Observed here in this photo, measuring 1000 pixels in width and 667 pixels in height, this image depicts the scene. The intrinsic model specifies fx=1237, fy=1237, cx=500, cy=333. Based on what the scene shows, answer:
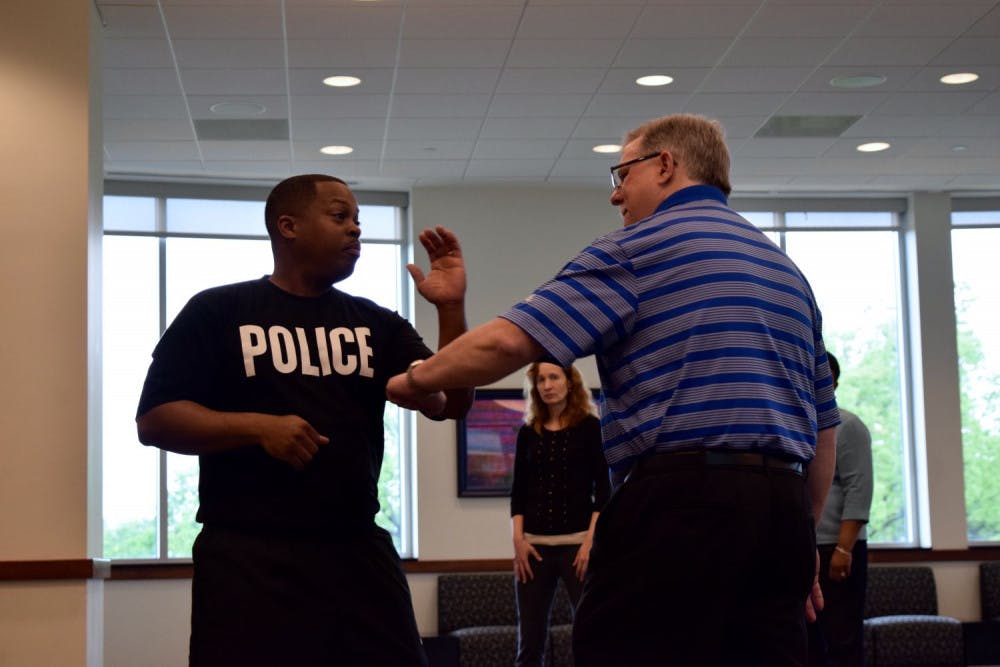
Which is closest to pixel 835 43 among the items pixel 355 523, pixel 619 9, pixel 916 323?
pixel 619 9

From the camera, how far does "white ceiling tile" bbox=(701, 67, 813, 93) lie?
23.1ft

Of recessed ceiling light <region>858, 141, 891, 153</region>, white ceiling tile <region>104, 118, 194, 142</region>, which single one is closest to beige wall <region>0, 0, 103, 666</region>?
white ceiling tile <region>104, 118, 194, 142</region>

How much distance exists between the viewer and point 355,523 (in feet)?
8.48

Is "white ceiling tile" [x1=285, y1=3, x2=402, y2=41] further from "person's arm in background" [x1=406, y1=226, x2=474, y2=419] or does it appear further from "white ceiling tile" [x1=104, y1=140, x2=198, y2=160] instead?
"person's arm in background" [x1=406, y1=226, x2=474, y2=419]

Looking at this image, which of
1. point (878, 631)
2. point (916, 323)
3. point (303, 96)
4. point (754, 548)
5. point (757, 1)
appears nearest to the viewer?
point (754, 548)

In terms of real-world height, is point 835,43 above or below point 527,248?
above

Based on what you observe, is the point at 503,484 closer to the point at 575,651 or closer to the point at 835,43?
the point at 835,43

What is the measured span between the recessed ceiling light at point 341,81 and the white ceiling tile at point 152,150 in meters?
1.59

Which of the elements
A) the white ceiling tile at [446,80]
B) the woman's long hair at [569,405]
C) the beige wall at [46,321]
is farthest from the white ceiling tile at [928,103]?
the beige wall at [46,321]

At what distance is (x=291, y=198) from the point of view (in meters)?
2.78

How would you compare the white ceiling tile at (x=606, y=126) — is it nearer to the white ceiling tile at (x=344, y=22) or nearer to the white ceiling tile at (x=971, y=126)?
the white ceiling tile at (x=344, y=22)

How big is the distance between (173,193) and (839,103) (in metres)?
4.91

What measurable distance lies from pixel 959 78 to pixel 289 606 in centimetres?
608

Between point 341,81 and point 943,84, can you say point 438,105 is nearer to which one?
point 341,81
